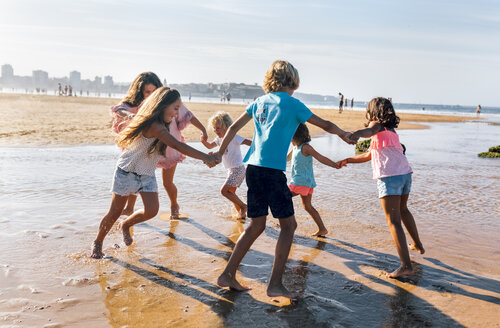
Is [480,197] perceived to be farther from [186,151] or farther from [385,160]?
[186,151]

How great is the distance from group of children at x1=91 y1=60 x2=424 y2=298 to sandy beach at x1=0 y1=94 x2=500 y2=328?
0.94ft

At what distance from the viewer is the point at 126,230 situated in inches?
182

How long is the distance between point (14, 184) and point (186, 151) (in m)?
4.83

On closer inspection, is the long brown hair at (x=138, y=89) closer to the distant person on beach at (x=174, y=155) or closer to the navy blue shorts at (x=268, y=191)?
the distant person on beach at (x=174, y=155)

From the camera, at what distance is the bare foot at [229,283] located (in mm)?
3672

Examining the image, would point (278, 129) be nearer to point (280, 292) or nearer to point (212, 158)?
point (212, 158)

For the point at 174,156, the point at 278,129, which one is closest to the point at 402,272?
the point at 278,129

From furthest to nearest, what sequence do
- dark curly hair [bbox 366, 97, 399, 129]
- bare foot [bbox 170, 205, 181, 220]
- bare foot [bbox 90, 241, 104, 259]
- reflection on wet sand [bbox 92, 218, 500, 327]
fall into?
bare foot [bbox 170, 205, 181, 220] < bare foot [bbox 90, 241, 104, 259] < dark curly hair [bbox 366, 97, 399, 129] < reflection on wet sand [bbox 92, 218, 500, 327]

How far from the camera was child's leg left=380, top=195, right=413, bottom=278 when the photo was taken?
4.13m

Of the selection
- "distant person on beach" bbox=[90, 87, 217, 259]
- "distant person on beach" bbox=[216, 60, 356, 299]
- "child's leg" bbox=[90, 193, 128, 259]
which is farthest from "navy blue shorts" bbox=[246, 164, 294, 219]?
"child's leg" bbox=[90, 193, 128, 259]

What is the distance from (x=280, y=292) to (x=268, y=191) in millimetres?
857

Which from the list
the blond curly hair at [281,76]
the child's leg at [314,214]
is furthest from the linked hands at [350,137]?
the child's leg at [314,214]

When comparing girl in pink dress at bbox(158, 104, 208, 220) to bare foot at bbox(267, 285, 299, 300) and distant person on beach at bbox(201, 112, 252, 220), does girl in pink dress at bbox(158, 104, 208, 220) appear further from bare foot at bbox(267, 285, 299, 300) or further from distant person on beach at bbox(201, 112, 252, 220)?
bare foot at bbox(267, 285, 299, 300)


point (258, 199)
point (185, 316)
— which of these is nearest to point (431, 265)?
point (258, 199)
